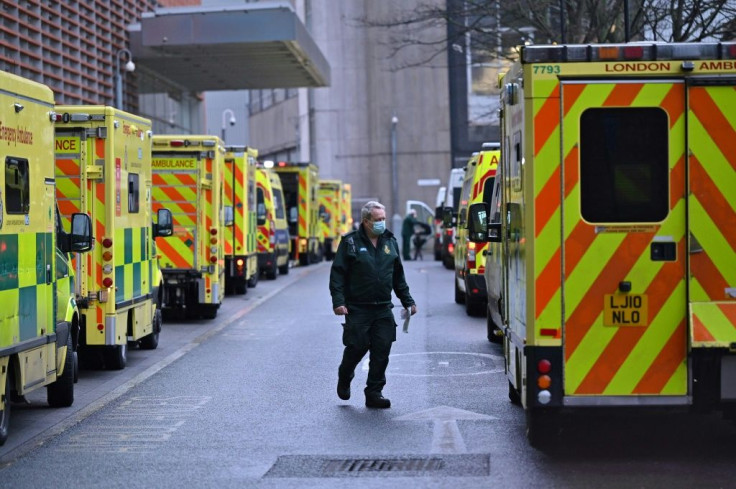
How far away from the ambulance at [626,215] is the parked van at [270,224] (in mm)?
19325

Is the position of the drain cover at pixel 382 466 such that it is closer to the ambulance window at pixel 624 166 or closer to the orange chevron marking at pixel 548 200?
the orange chevron marking at pixel 548 200

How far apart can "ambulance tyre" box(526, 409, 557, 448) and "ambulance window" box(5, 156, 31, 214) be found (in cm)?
387

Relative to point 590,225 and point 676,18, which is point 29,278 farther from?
point 676,18

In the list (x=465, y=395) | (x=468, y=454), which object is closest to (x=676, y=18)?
(x=465, y=395)

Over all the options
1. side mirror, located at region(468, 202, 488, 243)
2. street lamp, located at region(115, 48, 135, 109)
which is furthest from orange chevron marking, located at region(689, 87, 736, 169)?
street lamp, located at region(115, 48, 135, 109)

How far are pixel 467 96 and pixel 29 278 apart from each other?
177 ft

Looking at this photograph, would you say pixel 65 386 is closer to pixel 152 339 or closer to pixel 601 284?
pixel 152 339

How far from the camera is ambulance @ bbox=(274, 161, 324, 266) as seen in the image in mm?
37781

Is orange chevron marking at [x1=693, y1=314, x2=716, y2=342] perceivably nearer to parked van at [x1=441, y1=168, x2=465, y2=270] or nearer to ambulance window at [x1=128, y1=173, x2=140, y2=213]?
ambulance window at [x1=128, y1=173, x2=140, y2=213]

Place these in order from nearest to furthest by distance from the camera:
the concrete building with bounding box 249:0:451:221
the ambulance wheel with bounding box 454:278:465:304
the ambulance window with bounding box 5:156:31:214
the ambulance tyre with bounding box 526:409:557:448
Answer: the ambulance tyre with bounding box 526:409:557:448 < the ambulance window with bounding box 5:156:31:214 < the ambulance wheel with bounding box 454:278:465:304 < the concrete building with bounding box 249:0:451:221

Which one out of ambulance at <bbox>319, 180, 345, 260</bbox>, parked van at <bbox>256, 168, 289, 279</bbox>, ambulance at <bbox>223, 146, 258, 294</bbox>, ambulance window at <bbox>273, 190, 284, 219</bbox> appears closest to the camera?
ambulance at <bbox>223, 146, 258, 294</bbox>

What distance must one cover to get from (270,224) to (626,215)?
22.1 m

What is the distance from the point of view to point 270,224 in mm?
30109

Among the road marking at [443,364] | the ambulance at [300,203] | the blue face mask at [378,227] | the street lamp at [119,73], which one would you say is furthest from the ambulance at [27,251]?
the ambulance at [300,203]
